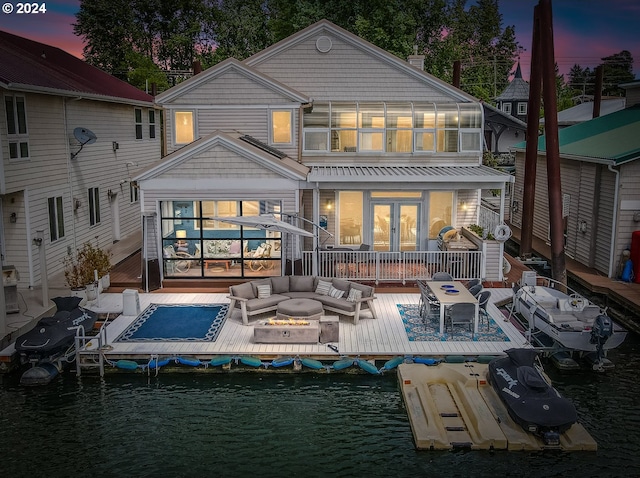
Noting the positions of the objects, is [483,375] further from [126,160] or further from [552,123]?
[126,160]

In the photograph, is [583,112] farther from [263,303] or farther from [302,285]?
[263,303]

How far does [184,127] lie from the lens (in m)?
22.6

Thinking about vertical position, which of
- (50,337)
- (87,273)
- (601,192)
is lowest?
(50,337)

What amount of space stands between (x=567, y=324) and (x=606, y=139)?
11741 millimetres

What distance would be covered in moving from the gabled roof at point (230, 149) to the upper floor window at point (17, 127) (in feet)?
10.8

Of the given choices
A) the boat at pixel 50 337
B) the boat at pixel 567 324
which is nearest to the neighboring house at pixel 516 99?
the boat at pixel 567 324

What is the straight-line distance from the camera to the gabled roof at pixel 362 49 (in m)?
22.9

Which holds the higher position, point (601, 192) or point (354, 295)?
point (601, 192)

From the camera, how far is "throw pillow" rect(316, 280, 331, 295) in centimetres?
1697

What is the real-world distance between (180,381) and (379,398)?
4.35 meters

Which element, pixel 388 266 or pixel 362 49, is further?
pixel 362 49

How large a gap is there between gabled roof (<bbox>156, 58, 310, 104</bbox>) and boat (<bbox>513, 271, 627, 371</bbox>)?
10172 millimetres

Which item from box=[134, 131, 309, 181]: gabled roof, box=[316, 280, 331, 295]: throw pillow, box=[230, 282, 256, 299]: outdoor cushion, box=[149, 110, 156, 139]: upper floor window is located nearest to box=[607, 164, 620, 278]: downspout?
box=[316, 280, 331, 295]: throw pillow

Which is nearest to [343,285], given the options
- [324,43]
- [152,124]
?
[324,43]
